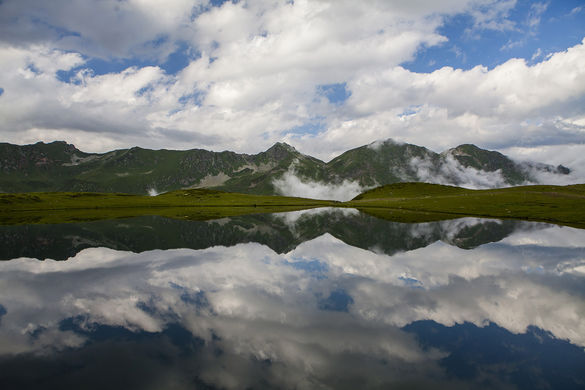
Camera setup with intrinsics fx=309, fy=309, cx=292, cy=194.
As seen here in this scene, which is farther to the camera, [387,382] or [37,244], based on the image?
[37,244]

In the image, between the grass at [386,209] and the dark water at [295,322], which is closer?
the dark water at [295,322]

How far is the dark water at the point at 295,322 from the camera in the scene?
11758 mm

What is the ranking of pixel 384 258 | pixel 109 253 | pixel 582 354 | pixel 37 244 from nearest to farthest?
1. pixel 582 354
2. pixel 384 258
3. pixel 109 253
4. pixel 37 244

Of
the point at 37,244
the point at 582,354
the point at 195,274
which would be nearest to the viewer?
the point at 582,354

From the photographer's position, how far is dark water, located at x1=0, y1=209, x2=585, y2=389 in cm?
1176

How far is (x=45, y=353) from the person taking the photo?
13.4m

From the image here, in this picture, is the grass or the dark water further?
the grass

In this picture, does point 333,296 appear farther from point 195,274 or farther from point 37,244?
point 37,244

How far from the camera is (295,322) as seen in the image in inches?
640

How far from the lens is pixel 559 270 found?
27422 mm

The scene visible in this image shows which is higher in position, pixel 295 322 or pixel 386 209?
pixel 295 322

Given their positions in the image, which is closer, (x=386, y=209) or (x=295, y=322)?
(x=295, y=322)

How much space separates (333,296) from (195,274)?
506 inches

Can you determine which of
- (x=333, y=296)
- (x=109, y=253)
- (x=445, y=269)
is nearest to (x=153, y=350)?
(x=333, y=296)
